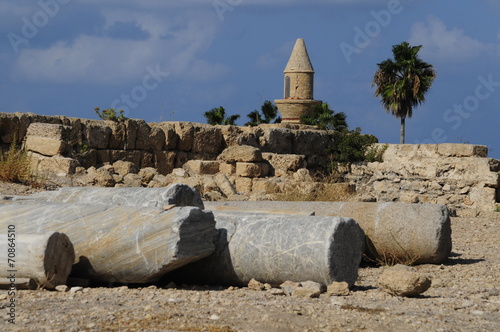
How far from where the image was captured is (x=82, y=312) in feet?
17.9

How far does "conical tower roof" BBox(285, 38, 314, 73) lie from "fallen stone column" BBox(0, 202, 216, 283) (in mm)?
23306

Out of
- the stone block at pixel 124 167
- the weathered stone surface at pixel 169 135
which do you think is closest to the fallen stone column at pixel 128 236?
the stone block at pixel 124 167

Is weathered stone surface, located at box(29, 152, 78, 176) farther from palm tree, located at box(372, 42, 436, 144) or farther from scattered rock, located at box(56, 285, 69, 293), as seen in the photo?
palm tree, located at box(372, 42, 436, 144)

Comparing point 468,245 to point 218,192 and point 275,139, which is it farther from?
point 275,139

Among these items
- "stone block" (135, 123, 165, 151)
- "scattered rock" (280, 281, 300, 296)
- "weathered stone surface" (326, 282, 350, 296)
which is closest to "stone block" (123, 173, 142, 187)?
"stone block" (135, 123, 165, 151)

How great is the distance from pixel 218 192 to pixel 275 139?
221 inches

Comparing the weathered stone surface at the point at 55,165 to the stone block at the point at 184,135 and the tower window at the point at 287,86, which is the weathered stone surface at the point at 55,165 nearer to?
the stone block at the point at 184,135

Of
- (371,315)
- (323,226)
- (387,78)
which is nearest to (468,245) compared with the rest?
(323,226)

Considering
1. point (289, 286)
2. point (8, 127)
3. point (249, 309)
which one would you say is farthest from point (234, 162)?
point (249, 309)

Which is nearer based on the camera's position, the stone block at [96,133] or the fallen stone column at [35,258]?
the fallen stone column at [35,258]

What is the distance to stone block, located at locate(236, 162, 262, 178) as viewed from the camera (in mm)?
17500

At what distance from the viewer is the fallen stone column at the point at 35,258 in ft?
20.7

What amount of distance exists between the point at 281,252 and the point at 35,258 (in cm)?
224

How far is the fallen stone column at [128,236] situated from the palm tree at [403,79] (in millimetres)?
26364
